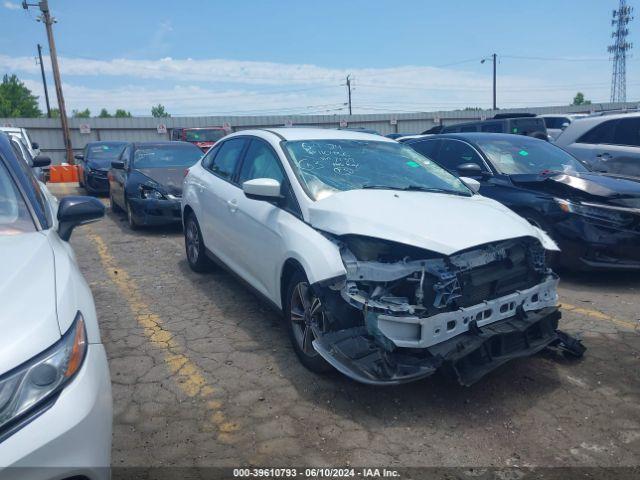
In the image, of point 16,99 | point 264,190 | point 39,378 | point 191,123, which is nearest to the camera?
point 39,378

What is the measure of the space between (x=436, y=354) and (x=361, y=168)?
6.11 feet

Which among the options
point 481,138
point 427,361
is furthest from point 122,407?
point 481,138

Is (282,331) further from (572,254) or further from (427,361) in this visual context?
(572,254)

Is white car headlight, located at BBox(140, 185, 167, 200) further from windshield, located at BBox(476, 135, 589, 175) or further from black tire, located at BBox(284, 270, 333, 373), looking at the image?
black tire, located at BBox(284, 270, 333, 373)

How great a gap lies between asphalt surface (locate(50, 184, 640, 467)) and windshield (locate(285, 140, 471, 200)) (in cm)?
135

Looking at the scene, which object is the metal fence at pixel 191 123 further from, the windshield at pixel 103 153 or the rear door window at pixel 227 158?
the rear door window at pixel 227 158

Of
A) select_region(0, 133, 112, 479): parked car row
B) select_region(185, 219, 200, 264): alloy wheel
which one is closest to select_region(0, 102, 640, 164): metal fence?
select_region(185, 219, 200, 264): alloy wheel

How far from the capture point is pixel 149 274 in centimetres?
631

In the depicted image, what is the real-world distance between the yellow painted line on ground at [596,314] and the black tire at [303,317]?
8.79 feet

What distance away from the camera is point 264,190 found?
391 cm

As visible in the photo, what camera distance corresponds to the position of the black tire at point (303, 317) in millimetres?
3488

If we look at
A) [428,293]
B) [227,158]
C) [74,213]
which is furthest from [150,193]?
[428,293]

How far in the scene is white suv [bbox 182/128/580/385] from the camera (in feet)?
10.1

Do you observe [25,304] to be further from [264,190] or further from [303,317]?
[264,190]
